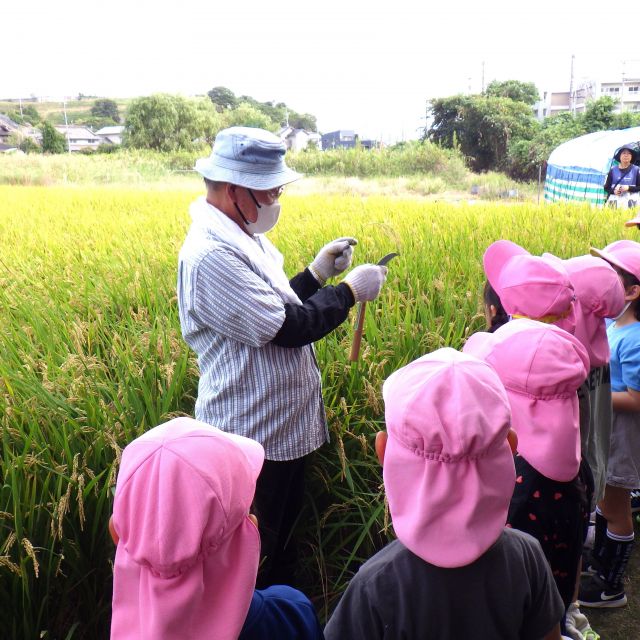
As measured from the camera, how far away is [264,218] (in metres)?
1.82

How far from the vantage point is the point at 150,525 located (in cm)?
88

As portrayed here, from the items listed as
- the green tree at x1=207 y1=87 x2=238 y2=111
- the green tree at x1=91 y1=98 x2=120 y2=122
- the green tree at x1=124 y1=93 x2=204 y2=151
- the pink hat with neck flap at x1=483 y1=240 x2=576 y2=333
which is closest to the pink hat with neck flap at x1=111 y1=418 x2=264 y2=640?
the pink hat with neck flap at x1=483 y1=240 x2=576 y2=333

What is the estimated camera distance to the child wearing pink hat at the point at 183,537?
875 millimetres

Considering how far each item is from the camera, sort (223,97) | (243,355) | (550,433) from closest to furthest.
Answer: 1. (550,433)
2. (243,355)
3. (223,97)

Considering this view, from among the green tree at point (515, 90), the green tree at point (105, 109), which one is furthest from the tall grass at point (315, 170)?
the green tree at point (105, 109)

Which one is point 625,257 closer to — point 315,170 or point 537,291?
point 537,291

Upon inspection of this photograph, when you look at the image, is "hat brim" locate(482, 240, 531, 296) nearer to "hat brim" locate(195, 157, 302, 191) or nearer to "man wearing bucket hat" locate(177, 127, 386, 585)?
"man wearing bucket hat" locate(177, 127, 386, 585)

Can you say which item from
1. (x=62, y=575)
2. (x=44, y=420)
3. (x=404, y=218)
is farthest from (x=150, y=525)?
(x=404, y=218)

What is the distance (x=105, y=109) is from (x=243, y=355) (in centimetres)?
6469

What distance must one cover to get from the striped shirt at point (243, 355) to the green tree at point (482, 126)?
1120 inches

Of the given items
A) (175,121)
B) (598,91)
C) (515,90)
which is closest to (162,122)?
(175,121)

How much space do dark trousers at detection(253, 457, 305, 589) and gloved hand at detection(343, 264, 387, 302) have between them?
0.54 m

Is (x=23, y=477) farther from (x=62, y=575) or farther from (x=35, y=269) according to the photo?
(x=35, y=269)

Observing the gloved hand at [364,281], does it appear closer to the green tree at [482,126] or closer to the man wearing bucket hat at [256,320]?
the man wearing bucket hat at [256,320]
